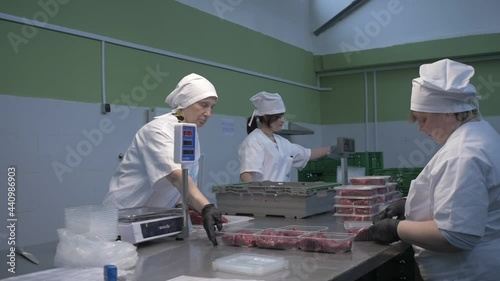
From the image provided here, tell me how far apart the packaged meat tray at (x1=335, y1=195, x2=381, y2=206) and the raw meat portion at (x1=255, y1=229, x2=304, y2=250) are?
0.50 meters

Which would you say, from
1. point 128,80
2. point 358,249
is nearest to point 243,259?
point 358,249

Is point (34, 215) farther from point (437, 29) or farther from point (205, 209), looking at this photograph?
point (437, 29)

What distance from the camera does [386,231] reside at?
1789mm

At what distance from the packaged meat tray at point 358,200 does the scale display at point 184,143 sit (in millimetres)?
769

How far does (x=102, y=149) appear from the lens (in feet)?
10.7

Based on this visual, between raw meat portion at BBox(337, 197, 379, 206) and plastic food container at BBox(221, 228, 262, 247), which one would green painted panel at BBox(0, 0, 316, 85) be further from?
raw meat portion at BBox(337, 197, 379, 206)

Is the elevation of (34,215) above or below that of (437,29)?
below

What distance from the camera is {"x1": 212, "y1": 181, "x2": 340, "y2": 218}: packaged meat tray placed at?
2.45 meters

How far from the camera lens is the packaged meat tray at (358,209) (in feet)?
7.17

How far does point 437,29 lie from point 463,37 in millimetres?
309

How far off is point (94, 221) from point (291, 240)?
691 mm

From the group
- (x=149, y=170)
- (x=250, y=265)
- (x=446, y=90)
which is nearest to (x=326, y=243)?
(x=250, y=265)

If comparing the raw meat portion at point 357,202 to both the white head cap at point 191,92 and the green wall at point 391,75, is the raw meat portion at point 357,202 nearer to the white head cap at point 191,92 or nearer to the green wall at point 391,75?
the white head cap at point 191,92

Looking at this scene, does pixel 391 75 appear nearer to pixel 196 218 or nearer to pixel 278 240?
pixel 196 218
